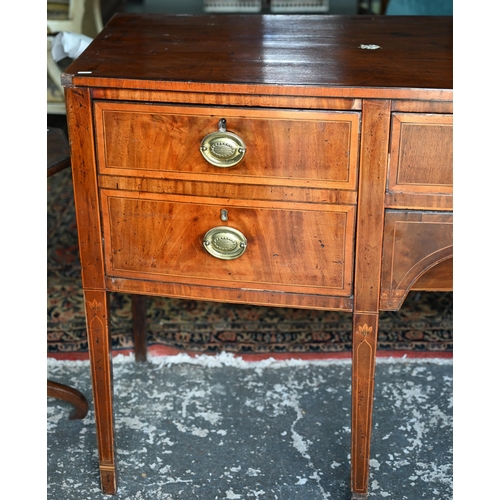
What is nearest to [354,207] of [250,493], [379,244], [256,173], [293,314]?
[379,244]

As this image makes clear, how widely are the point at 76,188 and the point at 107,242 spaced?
0.40 feet

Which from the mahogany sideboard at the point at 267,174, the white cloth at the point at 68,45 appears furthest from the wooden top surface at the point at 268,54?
the white cloth at the point at 68,45

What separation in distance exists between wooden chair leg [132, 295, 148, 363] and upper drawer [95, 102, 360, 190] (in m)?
0.71

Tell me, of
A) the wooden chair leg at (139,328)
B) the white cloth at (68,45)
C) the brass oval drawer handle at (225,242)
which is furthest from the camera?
the white cloth at (68,45)

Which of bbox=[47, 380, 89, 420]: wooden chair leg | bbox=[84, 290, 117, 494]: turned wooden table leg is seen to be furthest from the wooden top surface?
bbox=[47, 380, 89, 420]: wooden chair leg

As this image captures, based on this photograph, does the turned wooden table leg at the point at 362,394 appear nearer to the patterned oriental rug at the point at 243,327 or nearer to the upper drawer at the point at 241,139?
the upper drawer at the point at 241,139

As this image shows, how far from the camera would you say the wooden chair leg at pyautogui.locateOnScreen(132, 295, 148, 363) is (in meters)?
2.11

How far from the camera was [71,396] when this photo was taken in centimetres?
192

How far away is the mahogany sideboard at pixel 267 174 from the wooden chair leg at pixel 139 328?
496mm

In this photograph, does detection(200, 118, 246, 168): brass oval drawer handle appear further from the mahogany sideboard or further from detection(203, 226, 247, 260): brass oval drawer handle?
detection(203, 226, 247, 260): brass oval drawer handle

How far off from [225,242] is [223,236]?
13 millimetres

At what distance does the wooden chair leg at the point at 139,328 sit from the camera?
6.91 feet

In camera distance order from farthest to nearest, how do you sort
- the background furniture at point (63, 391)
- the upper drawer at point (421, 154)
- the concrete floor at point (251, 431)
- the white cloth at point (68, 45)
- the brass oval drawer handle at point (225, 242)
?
the white cloth at point (68, 45), the background furniture at point (63, 391), the concrete floor at point (251, 431), the brass oval drawer handle at point (225, 242), the upper drawer at point (421, 154)

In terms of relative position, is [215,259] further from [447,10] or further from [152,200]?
[447,10]
